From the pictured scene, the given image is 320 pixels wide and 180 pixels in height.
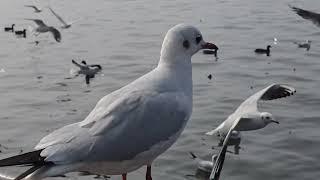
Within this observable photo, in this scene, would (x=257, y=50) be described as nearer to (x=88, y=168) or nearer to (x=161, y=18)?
(x=161, y=18)

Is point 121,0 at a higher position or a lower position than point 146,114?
lower

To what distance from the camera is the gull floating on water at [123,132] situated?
7387 mm

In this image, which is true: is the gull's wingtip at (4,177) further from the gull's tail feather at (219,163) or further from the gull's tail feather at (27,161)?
the gull's tail feather at (219,163)

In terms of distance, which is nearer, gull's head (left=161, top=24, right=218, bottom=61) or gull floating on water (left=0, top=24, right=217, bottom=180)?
gull floating on water (left=0, top=24, right=217, bottom=180)

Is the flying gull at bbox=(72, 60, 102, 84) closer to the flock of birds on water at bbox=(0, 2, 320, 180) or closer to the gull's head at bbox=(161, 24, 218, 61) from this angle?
the flock of birds on water at bbox=(0, 2, 320, 180)

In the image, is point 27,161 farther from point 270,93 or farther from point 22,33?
point 22,33

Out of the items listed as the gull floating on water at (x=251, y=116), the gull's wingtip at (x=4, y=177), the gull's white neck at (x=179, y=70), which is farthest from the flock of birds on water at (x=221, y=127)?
the gull's wingtip at (x=4, y=177)

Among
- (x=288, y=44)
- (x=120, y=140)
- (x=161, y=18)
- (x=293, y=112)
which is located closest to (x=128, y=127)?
(x=120, y=140)

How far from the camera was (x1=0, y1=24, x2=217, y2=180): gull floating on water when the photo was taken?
7.39 meters

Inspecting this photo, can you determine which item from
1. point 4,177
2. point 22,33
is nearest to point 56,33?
point 22,33

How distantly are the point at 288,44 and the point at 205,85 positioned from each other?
559cm

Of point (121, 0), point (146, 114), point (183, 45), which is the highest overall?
point (183, 45)

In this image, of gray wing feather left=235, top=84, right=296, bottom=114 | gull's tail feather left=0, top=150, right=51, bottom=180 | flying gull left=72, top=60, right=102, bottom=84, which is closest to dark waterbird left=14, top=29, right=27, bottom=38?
flying gull left=72, top=60, right=102, bottom=84

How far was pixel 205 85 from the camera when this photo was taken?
15.5 meters
